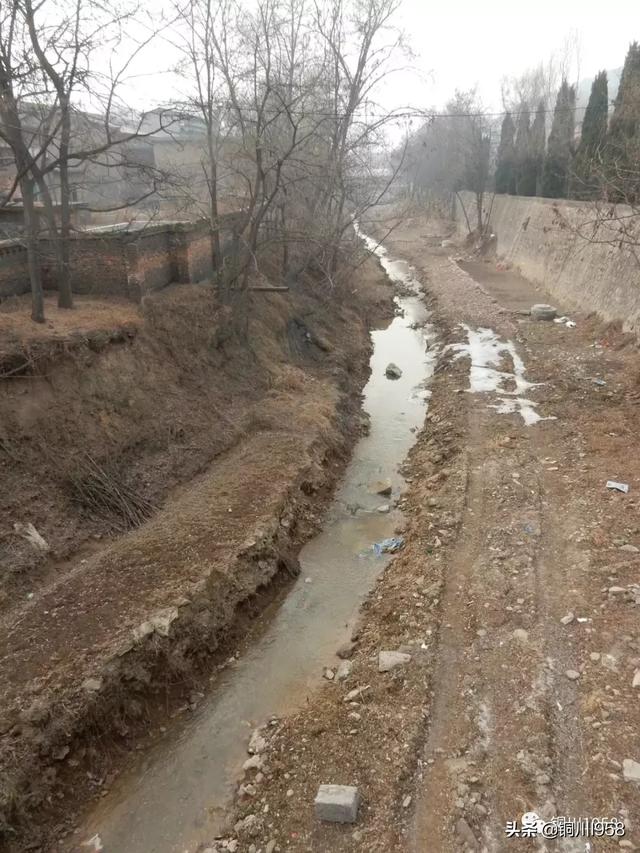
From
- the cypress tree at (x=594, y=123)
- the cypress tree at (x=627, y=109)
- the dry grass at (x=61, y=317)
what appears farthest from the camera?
the cypress tree at (x=594, y=123)

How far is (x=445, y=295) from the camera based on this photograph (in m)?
23.8

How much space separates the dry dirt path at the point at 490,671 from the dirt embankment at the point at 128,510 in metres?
1.57

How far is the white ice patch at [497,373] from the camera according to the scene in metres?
12.3

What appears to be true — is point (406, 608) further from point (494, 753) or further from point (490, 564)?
point (494, 753)

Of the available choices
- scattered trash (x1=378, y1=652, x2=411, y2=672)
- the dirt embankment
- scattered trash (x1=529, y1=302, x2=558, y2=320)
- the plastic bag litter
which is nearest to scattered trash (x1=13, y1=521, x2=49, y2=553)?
the dirt embankment

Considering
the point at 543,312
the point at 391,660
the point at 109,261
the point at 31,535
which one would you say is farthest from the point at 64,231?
the point at 543,312

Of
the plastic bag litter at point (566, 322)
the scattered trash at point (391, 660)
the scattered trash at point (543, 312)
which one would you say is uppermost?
the scattered trash at point (543, 312)

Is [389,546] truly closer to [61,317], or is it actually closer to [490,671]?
[490,671]

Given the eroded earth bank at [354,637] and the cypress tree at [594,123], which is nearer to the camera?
the eroded earth bank at [354,637]

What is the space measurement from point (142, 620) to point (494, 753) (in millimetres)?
3741

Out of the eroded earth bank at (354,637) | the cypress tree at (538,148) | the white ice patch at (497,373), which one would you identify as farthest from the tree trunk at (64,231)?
the cypress tree at (538,148)

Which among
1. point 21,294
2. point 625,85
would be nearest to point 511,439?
point 21,294

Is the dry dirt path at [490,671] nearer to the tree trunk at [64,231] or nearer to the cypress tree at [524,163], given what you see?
the tree trunk at [64,231]

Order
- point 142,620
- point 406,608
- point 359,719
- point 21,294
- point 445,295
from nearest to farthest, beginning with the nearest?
1. point 359,719
2. point 142,620
3. point 406,608
4. point 21,294
5. point 445,295
